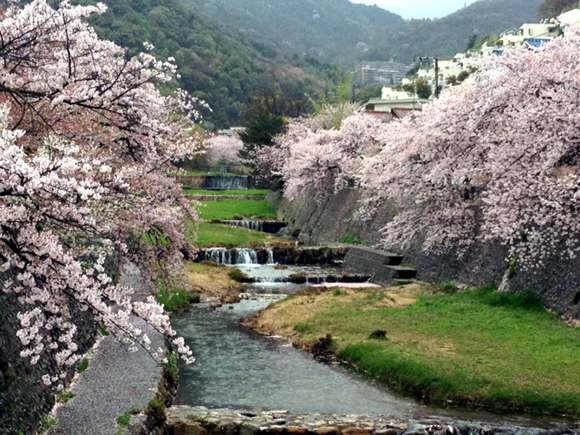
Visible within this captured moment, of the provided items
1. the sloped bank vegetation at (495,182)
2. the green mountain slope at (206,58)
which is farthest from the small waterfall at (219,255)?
the green mountain slope at (206,58)

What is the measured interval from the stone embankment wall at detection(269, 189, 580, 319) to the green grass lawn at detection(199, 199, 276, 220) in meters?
5.56

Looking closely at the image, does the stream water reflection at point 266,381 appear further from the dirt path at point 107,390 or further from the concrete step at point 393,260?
the concrete step at point 393,260

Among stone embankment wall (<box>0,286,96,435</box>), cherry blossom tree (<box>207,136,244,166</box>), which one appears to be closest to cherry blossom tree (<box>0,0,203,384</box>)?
stone embankment wall (<box>0,286,96,435</box>)

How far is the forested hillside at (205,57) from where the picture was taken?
110688 millimetres

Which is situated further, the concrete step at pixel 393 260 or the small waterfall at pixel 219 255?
the small waterfall at pixel 219 255

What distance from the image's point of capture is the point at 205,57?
12294cm

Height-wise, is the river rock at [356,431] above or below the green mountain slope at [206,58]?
below

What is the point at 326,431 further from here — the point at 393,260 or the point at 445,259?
the point at 393,260

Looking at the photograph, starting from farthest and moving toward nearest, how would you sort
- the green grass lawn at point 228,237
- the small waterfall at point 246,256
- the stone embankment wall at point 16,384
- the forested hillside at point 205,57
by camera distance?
the forested hillside at point 205,57 < the green grass lawn at point 228,237 < the small waterfall at point 246,256 < the stone embankment wall at point 16,384

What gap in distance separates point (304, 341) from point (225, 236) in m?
22.9

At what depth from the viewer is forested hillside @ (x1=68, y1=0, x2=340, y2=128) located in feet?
363

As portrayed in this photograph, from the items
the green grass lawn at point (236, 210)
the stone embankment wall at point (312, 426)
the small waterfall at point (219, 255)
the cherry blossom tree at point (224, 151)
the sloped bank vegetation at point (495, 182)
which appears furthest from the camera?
the cherry blossom tree at point (224, 151)

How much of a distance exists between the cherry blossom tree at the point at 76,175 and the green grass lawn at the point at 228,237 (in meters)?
22.2

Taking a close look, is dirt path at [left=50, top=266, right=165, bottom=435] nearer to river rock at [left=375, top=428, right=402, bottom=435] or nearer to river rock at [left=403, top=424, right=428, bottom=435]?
river rock at [left=375, top=428, right=402, bottom=435]
